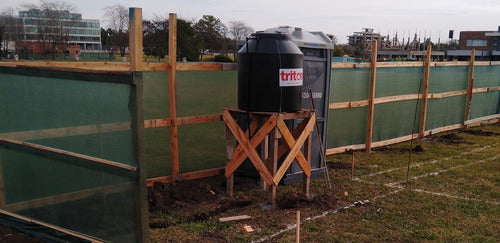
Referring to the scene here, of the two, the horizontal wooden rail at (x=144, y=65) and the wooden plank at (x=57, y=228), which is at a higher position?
the horizontal wooden rail at (x=144, y=65)

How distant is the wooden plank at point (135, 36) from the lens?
4145 mm

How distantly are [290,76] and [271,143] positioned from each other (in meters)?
1.00

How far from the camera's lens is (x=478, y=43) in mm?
82375

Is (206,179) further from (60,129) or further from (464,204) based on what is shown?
(464,204)

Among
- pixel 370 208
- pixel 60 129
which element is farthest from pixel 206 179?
pixel 60 129

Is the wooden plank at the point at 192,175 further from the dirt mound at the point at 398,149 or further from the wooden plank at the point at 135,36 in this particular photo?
the dirt mound at the point at 398,149

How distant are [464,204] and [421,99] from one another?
5937 mm

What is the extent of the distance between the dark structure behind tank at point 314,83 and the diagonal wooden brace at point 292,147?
2.17ft

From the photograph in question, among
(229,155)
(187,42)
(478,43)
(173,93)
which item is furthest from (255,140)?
(478,43)

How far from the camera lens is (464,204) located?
21.9ft

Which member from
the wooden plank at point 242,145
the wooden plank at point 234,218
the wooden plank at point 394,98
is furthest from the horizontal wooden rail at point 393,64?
the wooden plank at point 234,218

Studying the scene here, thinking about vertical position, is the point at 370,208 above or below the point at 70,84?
below

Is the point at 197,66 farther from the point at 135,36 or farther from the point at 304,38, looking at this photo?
the point at 135,36

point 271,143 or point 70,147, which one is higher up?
point 70,147
